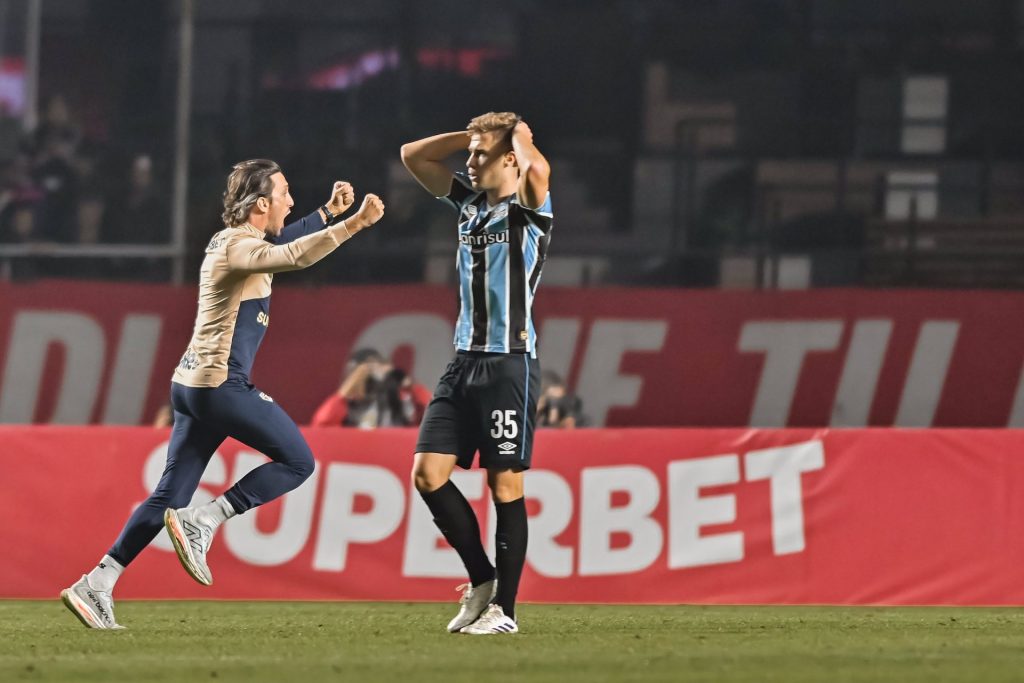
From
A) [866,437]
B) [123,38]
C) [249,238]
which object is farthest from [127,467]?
[123,38]

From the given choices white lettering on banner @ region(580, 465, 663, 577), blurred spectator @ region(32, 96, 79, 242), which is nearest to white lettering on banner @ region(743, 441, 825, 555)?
white lettering on banner @ region(580, 465, 663, 577)

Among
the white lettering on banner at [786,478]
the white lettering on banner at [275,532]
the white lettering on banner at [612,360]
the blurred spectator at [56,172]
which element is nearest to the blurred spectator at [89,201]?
the blurred spectator at [56,172]

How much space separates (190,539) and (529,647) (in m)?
1.53

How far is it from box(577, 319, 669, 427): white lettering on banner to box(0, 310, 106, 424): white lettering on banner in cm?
414

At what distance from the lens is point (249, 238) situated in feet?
24.6

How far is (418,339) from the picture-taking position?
15398 millimetres

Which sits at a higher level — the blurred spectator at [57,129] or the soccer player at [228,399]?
the blurred spectator at [57,129]

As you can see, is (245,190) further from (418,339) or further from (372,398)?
(418,339)

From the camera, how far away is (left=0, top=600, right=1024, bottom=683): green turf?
5.95 m

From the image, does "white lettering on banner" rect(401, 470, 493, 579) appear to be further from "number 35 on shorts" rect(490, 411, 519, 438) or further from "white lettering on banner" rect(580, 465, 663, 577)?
"number 35 on shorts" rect(490, 411, 519, 438)

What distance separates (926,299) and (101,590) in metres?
9.35

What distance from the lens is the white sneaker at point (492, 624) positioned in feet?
23.7

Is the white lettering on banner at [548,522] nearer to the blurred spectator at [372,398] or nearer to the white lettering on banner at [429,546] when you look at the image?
the white lettering on banner at [429,546]

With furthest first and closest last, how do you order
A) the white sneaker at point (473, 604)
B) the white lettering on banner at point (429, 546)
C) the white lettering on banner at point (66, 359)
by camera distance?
1. the white lettering on banner at point (66, 359)
2. the white lettering on banner at point (429, 546)
3. the white sneaker at point (473, 604)
